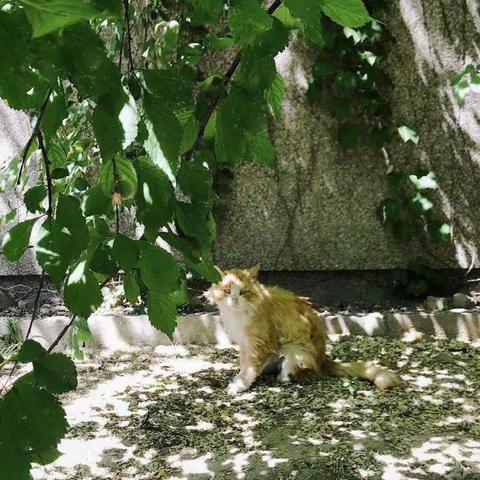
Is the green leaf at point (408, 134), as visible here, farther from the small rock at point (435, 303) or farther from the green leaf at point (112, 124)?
the green leaf at point (112, 124)

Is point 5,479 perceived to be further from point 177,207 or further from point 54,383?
point 177,207

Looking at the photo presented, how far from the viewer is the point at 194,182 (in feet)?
3.31

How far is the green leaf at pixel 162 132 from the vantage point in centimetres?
86

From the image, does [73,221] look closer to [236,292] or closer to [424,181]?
[236,292]

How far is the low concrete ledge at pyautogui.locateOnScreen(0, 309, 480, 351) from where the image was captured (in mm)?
4848

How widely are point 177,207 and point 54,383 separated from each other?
0.32 meters

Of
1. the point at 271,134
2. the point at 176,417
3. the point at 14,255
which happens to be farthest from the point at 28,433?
the point at 271,134

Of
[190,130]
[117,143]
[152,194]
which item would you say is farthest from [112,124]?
[190,130]

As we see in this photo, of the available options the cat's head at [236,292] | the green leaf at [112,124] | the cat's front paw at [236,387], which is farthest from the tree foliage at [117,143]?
the cat's front paw at [236,387]

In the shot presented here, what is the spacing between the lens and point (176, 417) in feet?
12.2

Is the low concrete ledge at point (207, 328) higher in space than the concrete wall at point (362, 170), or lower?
lower

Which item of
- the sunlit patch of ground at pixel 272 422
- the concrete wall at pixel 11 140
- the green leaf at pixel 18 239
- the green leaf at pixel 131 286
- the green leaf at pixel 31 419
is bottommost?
the sunlit patch of ground at pixel 272 422

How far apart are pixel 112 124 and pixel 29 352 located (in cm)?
31

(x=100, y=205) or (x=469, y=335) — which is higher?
(x=100, y=205)
